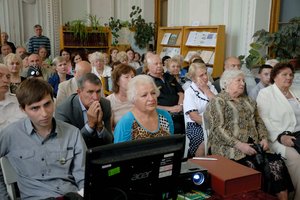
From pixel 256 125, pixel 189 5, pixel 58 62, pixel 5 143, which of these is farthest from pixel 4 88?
pixel 189 5

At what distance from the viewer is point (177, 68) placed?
4781mm

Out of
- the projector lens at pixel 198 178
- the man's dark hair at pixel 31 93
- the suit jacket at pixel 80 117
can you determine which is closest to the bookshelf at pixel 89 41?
the suit jacket at pixel 80 117

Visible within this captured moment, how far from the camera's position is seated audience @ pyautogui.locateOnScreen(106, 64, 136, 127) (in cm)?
307

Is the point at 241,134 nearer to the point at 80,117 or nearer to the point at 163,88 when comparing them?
the point at 80,117

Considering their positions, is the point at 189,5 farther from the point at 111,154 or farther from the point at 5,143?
the point at 111,154

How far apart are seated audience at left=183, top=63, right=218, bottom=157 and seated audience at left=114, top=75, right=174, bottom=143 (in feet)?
3.16

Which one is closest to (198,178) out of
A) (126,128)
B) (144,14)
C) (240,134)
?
(126,128)

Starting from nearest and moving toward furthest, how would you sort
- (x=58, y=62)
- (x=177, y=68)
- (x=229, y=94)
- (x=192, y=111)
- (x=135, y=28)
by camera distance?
(x=229, y=94) < (x=192, y=111) < (x=58, y=62) < (x=177, y=68) < (x=135, y=28)

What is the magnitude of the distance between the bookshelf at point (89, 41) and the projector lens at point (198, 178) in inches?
274

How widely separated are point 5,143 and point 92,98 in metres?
0.91

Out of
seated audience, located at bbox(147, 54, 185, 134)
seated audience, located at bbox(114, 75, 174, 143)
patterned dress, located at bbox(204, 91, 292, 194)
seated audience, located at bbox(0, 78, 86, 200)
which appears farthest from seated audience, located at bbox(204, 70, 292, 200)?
seated audience, located at bbox(0, 78, 86, 200)

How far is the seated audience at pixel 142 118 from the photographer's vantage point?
220 cm

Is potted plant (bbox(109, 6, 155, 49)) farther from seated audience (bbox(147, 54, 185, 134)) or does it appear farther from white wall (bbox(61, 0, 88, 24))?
seated audience (bbox(147, 54, 185, 134))

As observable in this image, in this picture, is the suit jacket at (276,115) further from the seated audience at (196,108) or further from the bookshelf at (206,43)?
the bookshelf at (206,43)
